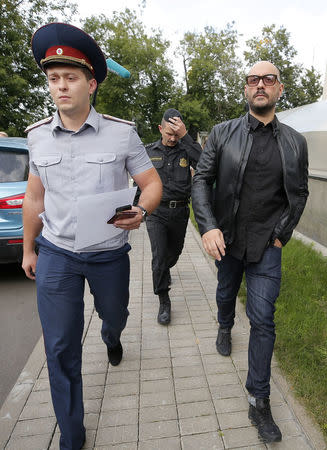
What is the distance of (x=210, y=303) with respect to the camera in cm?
412

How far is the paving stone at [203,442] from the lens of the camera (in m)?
2.10

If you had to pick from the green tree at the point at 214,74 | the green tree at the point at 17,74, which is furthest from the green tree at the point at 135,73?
the green tree at the point at 17,74

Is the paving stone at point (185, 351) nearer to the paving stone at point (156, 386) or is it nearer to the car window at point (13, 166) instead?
the paving stone at point (156, 386)

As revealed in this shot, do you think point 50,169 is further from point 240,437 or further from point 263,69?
point 240,437

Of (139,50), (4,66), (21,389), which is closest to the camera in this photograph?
(21,389)

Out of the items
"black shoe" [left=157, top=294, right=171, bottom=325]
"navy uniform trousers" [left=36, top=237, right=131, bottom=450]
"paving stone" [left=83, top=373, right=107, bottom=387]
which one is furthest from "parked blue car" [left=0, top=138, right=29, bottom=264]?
"navy uniform trousers" [left=36, top=237, right=131, bottom=450]

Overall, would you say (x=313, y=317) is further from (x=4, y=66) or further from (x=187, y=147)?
(x=4, y=66)

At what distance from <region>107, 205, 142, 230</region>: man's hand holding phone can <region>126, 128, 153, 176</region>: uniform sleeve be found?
289 mm

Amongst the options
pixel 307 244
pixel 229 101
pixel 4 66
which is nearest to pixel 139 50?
pixel 229 101

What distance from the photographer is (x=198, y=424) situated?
7.43ft

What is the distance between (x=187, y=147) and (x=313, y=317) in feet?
6.81

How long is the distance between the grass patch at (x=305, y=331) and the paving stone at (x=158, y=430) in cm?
90

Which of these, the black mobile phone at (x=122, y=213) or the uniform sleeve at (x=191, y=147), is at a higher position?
the uniform sleeve at (x=191, y=147)

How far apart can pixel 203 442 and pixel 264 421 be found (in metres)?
0.39
